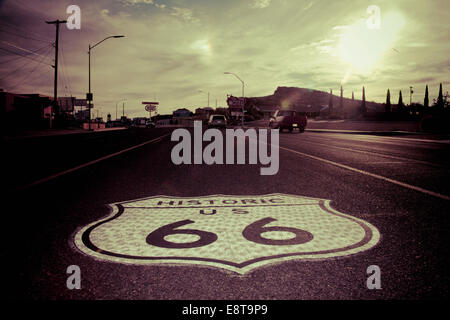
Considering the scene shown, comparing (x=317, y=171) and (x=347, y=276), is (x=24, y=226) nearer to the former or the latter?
(x=347, y=276)


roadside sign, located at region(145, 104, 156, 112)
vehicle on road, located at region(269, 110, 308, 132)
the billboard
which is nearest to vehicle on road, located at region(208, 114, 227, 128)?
vehicle on road, located at region(269, 110, 308, 132)

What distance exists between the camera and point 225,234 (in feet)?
10.3

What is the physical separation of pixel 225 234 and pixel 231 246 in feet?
1.05

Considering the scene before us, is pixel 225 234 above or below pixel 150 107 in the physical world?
below

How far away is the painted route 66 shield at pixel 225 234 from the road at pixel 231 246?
4 cm

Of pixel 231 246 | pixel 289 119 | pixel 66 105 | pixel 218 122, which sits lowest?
pixel 231 246

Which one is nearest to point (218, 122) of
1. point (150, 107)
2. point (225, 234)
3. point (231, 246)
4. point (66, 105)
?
point (225, 234)

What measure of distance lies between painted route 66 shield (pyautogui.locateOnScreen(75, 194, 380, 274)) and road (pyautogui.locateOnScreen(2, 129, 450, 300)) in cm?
4

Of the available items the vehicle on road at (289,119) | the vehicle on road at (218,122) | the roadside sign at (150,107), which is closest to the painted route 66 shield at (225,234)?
the vehicle on road at (289,119)

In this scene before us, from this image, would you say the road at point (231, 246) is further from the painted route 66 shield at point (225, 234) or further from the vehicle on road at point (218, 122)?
the vehicle on road at point (218, 122)

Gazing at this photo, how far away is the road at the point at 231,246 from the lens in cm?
214

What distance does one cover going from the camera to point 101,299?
2047 millimetres

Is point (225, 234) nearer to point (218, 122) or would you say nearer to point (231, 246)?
point (231, 246)

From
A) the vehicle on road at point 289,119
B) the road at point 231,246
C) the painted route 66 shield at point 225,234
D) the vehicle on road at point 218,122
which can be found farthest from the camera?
the vehicle on road at point 218,122
